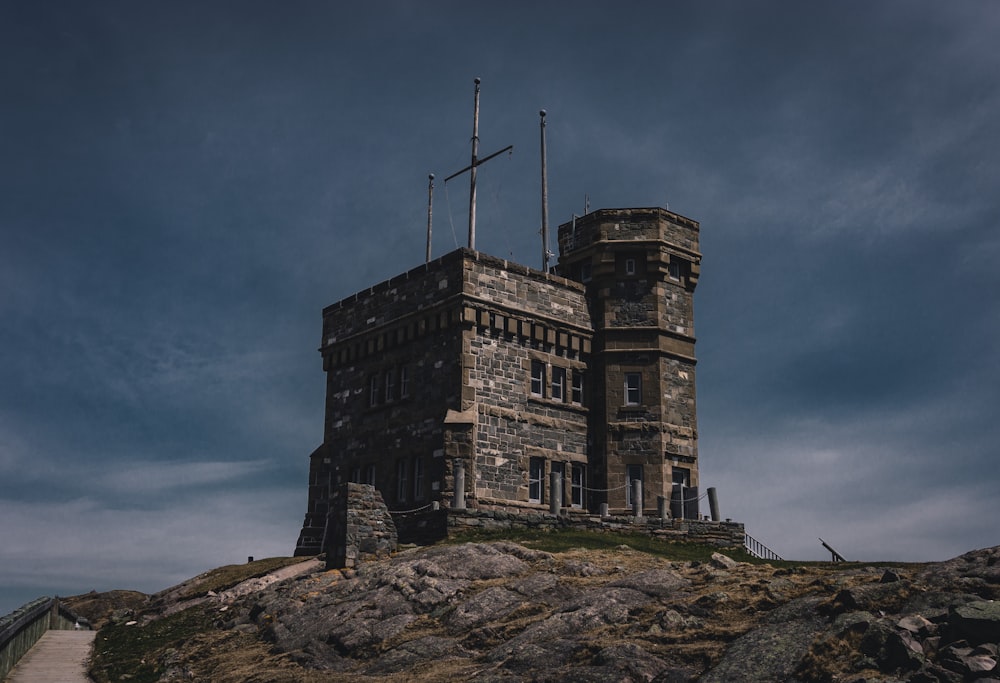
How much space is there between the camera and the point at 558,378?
36.7 m

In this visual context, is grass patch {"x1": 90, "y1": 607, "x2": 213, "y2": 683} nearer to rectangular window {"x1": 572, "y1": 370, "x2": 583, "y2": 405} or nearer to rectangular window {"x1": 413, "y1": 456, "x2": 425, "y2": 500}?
rectangular window {"x1": 413, "y1": 456, "x2": 425, "y2": 500}

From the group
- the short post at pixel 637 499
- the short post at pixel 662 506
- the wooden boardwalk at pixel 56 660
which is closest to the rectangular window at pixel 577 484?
the short post at pixel 637 499

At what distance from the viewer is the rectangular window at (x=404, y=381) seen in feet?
119

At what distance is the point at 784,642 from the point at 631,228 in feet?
87.3

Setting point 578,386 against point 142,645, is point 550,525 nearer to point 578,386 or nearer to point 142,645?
point 578,386

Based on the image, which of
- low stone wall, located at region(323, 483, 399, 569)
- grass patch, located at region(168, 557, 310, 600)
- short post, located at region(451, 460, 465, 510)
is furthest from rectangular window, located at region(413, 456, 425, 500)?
low stone wall, located at region(323, 483, 399, 569)

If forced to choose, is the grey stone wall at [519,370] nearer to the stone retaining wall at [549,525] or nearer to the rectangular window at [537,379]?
the rectangular window at [537,379]

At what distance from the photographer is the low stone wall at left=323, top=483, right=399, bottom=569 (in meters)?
25.5

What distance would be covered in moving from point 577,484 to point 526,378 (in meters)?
4.47

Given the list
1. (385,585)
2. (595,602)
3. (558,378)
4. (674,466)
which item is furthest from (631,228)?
(595,602)

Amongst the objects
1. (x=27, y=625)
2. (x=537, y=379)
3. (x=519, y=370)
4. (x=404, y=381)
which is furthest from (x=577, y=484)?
(x=27, y=625)

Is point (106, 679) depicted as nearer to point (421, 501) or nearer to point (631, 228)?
point (421, 501)

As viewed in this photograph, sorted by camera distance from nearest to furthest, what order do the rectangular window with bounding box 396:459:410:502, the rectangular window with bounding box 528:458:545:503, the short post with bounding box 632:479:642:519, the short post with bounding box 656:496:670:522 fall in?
the short post with bounding box 656:496:670:522, the short post with bounding box 632:479:642:519, the rectangular window with bounding box 528:458:545:503, the rectangular window with bounding box 396:459:410:502

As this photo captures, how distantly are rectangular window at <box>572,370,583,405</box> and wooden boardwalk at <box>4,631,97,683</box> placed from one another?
18.0m
